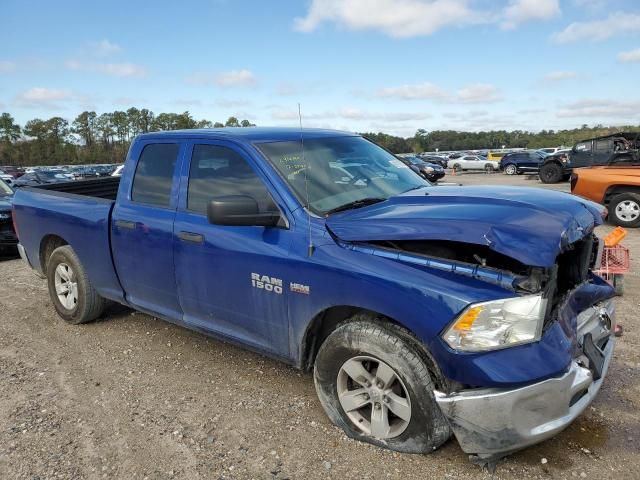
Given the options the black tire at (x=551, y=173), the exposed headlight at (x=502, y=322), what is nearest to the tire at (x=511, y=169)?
the black tire at (x=551, y=173)

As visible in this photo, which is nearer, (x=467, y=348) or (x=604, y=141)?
(x=467, y=348)

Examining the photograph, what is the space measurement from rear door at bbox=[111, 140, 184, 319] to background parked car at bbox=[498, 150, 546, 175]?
1159 inches

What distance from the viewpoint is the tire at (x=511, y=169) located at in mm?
31987

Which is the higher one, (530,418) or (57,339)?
(530,418)

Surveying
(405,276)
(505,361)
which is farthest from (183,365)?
(505,361)

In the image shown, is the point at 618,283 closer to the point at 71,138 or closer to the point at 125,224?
the point at 125,224

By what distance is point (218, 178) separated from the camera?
3.54 metres

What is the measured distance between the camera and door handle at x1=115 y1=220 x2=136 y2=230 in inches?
156

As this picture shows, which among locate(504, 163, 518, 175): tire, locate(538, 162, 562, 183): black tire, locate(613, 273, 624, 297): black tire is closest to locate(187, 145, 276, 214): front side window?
locate(613, 273, 624, 297): black tire

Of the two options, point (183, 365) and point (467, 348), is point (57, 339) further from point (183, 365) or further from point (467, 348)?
point (467, 348)

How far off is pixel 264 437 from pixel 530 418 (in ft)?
5.06

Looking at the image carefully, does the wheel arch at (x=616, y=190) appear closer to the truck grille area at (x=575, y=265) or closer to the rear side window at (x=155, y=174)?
the truck grille area at (x=575, y=265)

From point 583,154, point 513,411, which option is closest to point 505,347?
point 513,411

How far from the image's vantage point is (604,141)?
61.7 ft
